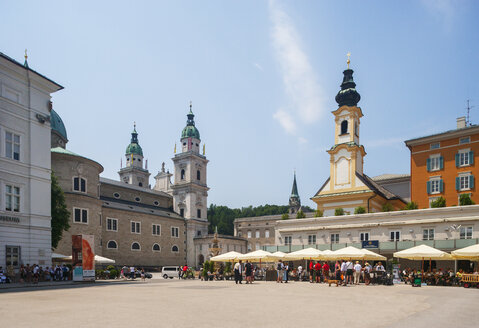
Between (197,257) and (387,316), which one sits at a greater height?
(387,316)

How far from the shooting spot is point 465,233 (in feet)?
103

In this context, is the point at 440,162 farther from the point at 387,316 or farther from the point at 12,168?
the point at 12,168

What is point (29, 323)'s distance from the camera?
9.52 metres

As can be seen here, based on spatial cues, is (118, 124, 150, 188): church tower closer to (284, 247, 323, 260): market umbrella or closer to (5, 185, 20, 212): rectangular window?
(5, 185, 20, 212): rectangular window

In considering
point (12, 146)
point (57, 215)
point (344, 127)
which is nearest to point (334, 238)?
point (344, 127)

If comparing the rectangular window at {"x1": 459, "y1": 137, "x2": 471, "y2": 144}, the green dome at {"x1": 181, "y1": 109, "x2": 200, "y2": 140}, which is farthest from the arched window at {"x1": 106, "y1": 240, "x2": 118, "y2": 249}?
the rectangular window at {"x1": 459, "y1": 137, "x2": 471, "y2": 144}

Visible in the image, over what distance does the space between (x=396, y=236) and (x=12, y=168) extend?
29.7 metres

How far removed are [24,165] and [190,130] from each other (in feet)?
190

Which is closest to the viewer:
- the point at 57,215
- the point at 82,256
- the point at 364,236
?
the point at 82,256

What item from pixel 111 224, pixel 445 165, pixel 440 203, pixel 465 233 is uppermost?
pixel 445 165

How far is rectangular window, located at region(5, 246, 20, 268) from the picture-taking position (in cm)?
2538

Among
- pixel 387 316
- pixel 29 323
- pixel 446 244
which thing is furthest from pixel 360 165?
pixel 29 323

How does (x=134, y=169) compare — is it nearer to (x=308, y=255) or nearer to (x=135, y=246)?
(x=135, y=246)

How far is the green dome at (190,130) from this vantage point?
3300 inches
